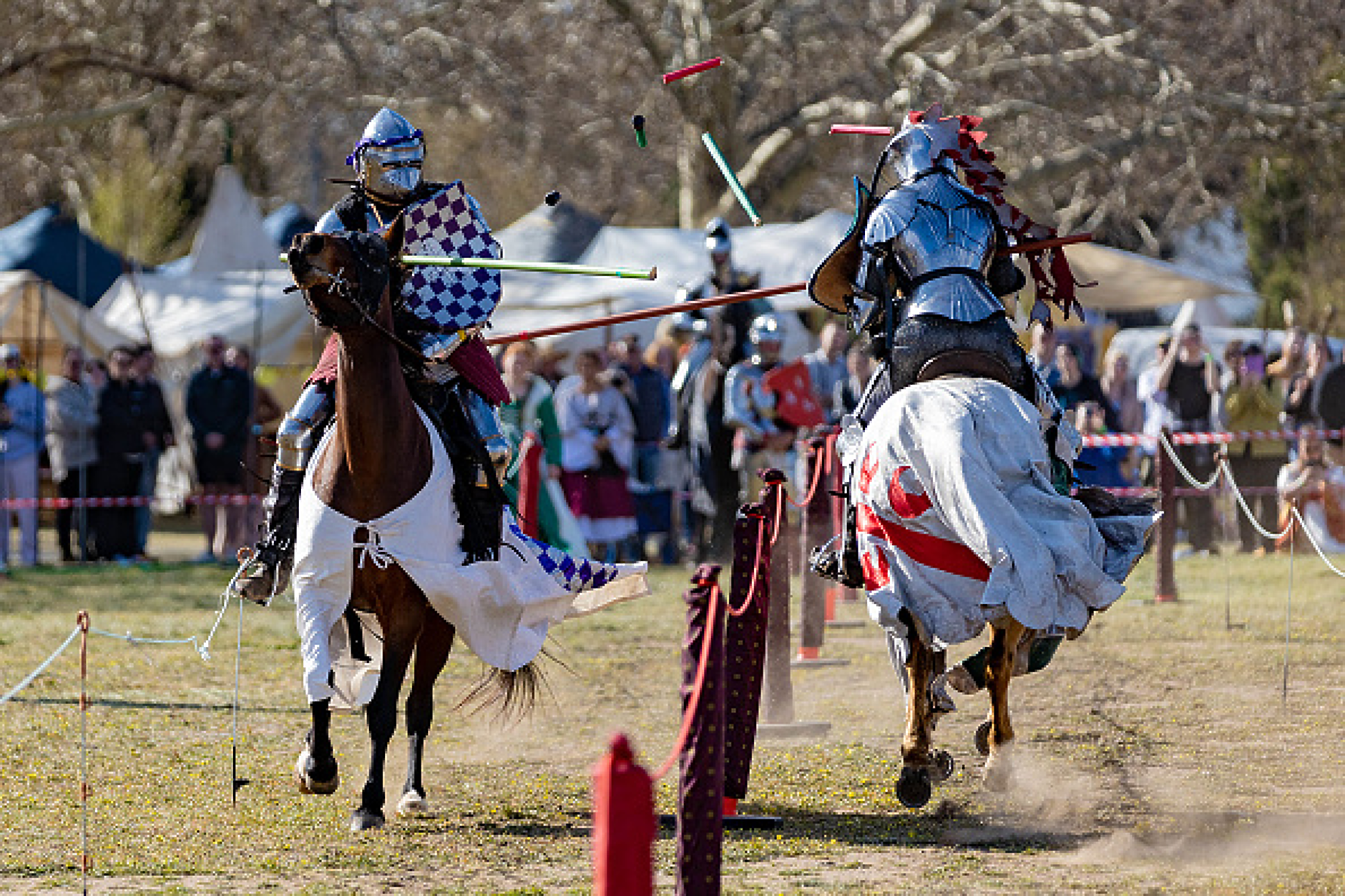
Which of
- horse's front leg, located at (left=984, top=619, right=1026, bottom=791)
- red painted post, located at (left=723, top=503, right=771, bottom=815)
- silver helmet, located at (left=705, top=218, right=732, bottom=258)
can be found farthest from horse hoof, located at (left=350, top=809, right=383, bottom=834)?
silver helmet, located at (left=705, top=218, right=732, bottom=258)

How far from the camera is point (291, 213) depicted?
30297 mm

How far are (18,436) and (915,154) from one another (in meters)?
12.6

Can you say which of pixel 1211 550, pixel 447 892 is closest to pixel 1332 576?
pixel 1211 550

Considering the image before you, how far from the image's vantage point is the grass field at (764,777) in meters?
6.82

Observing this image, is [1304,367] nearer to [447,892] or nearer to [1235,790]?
[1235,790]

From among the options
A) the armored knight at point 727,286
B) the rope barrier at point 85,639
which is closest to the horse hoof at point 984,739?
the rope barrier at point 85,639

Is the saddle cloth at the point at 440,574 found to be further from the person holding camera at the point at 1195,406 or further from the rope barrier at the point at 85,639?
the person holding camera at the point at 1195,406

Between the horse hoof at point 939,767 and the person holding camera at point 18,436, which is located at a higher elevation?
the person holding camera at point 18,436

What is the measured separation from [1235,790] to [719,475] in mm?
10448

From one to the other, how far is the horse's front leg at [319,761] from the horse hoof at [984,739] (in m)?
2.45

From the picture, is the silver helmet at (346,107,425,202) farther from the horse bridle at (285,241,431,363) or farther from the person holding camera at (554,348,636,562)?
the person holding camera at (554,348,636,562)

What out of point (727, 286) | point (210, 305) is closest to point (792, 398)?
point (727, 286)

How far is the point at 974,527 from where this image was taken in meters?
7.44

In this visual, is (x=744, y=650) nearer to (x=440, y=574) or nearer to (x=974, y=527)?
(x=974, y=527)
